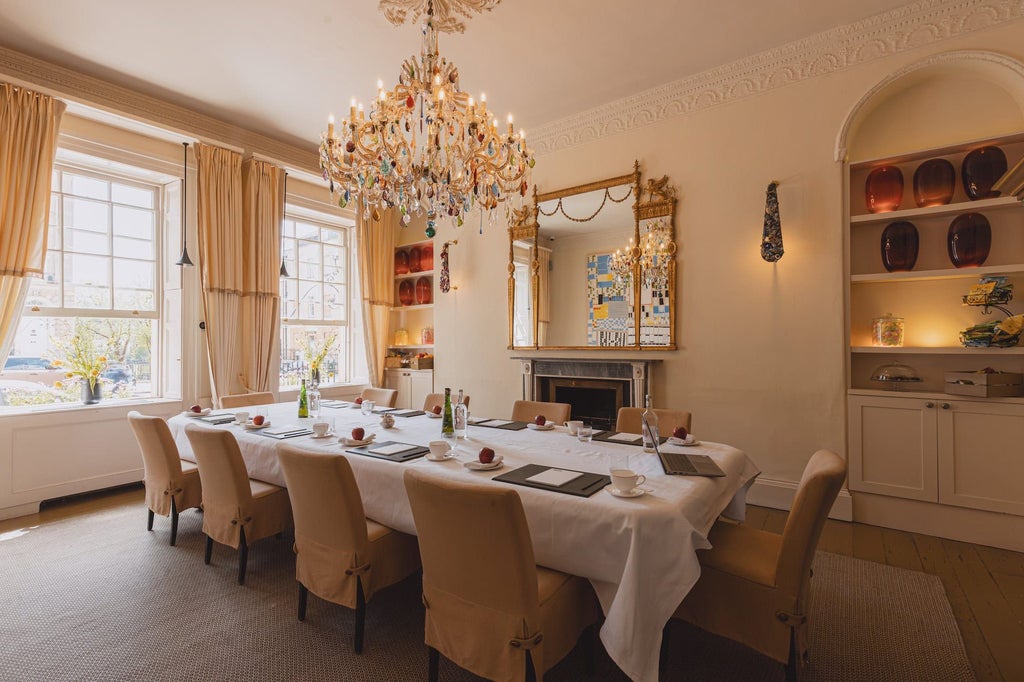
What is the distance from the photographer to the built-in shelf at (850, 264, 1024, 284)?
3035 millimetres

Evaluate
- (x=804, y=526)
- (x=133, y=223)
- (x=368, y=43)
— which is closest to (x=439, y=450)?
(x=804, y=526)

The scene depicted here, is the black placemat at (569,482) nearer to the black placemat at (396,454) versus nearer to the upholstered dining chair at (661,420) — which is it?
the black placemat at (396,454)

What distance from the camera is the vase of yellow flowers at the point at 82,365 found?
4.15m

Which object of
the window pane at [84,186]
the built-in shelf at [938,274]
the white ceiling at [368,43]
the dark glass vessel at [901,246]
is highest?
the white ceiling at [368,43]

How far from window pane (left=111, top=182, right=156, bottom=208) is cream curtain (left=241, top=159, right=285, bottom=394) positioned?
30.6 inches

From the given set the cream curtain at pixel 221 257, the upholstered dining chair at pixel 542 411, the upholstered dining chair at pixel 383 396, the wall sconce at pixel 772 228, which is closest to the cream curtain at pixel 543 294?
the upholstered dining chair at pixel 542 411

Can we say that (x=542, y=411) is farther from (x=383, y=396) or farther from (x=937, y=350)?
(x=937, y=350)

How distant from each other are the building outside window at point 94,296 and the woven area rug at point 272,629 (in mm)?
1670

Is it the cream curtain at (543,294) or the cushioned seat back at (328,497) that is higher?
the cream curtain at (543,294)

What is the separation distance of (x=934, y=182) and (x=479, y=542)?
149 inches

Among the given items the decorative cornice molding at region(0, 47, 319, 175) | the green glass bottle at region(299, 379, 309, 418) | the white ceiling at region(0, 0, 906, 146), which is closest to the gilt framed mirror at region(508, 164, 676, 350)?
the white ceiling at region(0, 0, 906, 146)

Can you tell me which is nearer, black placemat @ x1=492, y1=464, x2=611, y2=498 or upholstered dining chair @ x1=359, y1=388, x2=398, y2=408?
black placemat @ x1=492, y1=464, x2=611, y2=498

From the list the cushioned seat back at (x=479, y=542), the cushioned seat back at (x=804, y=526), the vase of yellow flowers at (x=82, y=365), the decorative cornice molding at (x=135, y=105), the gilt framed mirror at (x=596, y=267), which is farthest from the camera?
the gilt framed mirror at (x=596, y=267)

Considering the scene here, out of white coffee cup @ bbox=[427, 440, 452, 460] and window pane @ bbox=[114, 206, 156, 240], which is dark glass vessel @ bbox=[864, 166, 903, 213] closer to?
white coffee cup @ bbox=[427, 440, 452, 460]
